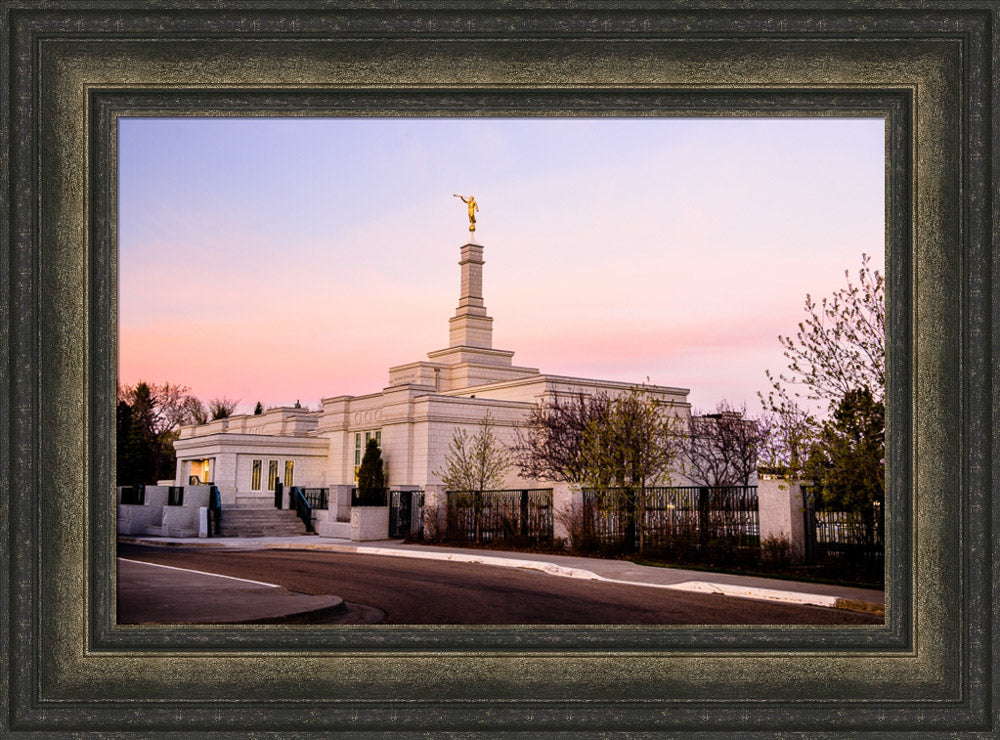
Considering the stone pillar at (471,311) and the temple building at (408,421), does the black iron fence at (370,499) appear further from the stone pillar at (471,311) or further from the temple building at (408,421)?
the stone pillar at (471,311)

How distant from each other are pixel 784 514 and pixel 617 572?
2979 millimetres

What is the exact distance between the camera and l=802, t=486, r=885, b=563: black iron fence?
1327 cm

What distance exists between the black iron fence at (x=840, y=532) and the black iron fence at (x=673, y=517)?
1019 mm

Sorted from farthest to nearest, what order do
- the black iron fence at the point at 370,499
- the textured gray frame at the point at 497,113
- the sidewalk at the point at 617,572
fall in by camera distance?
the black iron fence at the point at 370,499 < the sidewalk at the point at 617,572 < the textured gray frame at the point at 497,113

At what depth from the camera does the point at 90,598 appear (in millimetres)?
5121

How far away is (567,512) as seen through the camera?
2102 centimetres

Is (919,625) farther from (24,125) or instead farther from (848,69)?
(24,125)

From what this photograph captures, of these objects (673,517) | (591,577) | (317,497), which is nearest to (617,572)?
(591,577)

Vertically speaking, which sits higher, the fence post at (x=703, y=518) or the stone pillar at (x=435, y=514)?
the fence post at (x=703, y=518)

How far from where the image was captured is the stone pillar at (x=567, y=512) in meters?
20.8

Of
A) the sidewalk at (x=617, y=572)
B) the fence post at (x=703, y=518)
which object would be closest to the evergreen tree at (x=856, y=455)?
the sidewalk at (x=617, y=572)

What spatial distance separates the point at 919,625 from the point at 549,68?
3.79 m

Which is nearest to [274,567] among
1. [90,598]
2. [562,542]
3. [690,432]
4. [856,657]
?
[562,542]

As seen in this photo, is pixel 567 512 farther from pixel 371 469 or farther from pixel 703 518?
pixel 371 469
